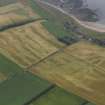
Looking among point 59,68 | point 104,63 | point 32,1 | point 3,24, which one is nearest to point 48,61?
point 59,68

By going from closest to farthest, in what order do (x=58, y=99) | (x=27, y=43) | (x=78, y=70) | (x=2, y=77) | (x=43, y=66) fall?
(x=58, y=99)
(x=2, y=77)
(x=78, y=70)
(x=43, y=66)
(x=27, y=43)

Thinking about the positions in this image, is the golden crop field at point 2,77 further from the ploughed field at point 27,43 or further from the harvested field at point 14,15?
the harvested field at point 14,15

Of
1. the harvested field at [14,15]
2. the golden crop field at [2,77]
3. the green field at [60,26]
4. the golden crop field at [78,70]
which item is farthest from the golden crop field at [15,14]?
the golden crop field at [2,77]

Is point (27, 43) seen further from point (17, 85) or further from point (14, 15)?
point (17, 85)

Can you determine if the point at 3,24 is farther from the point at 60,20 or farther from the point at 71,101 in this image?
the point at 71,101

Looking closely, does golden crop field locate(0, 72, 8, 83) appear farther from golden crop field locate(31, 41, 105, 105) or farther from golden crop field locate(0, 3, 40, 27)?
golden crop field locate(0, 3, 40, 27)

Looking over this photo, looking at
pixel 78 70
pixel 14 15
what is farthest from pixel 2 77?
pixel 14 15
